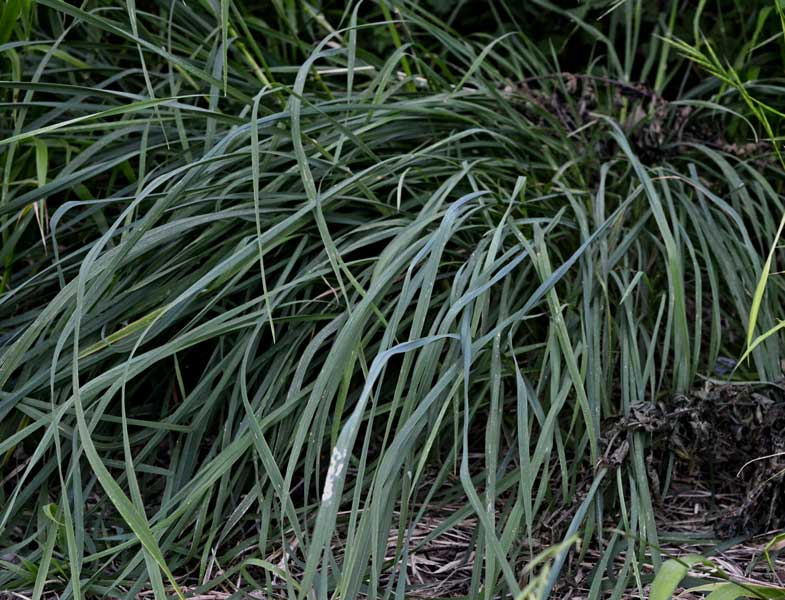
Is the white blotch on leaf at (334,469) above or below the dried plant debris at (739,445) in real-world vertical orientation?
above

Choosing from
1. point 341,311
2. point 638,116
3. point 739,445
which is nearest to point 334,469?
point 341,311

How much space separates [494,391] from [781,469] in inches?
18.5

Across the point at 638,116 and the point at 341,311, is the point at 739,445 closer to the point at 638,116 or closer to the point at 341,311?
the point at 341,311

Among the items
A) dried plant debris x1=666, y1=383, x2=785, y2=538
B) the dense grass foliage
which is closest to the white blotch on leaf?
the dense grass foliage

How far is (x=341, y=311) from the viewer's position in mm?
1759

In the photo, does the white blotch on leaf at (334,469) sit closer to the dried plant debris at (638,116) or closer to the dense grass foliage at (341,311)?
the dense grass foliage at (341,311)

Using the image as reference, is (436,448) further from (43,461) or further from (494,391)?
(43,461)

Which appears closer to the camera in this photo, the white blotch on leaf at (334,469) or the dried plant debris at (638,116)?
the white blotch on leaf at (334,469)

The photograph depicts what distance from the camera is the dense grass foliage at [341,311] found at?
1.45 metres

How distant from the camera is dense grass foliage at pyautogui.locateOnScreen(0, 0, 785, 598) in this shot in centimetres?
145

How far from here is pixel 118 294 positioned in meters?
1.75

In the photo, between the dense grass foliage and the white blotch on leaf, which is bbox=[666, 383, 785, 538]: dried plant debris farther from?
the white blotch on leaf

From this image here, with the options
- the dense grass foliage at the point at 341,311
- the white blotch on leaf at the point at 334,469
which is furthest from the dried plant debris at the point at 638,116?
the white blotch on leaf at the point at 334,469

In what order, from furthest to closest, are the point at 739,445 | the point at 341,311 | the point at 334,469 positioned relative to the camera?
the point at 341,311 → the point at 739,445 → the point at 334,469
